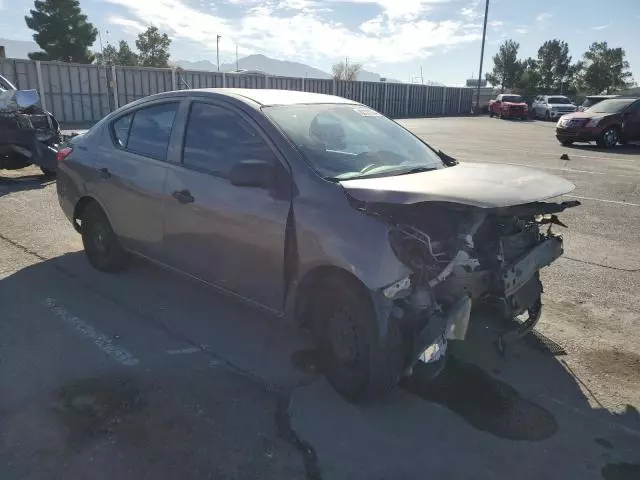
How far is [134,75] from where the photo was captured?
24.4 metres

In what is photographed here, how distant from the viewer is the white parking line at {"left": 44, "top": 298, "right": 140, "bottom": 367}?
3594 millimetres

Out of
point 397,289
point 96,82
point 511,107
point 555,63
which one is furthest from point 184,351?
point 555,63

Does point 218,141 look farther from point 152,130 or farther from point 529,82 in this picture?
point 529,82

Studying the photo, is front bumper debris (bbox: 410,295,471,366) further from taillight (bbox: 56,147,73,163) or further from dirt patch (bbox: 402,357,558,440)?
taillight (bbox: 56,147,73,163)

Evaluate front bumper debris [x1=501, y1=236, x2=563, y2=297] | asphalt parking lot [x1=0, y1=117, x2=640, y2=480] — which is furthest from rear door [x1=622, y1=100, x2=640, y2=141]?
front bumper debris [x1=501, y1=236, x2=563, y2=297]

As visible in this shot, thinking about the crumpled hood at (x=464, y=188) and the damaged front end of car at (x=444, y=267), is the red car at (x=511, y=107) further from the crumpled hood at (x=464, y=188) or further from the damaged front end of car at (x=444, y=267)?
the damaged front end of car at (x=444, y=267)

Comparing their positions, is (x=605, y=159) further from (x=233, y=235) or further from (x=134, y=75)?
(x=134, y=75)

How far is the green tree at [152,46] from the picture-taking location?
5697 cm

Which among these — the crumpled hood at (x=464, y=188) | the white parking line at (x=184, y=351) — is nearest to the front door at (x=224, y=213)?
the white parking line at (x=184, y=351)

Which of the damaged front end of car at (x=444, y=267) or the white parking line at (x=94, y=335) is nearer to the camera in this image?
the damaged front end of car at (x=444, y=267)

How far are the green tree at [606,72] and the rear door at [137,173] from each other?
70616 millimetres

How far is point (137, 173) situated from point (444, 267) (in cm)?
270

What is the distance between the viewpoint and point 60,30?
46531 mm

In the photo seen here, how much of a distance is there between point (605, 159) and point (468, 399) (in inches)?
550
